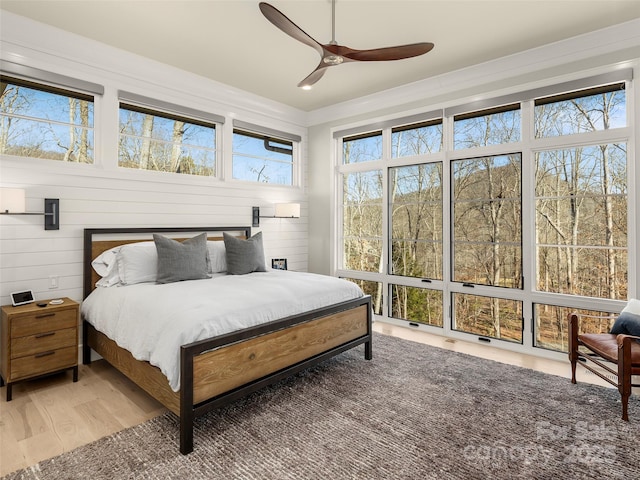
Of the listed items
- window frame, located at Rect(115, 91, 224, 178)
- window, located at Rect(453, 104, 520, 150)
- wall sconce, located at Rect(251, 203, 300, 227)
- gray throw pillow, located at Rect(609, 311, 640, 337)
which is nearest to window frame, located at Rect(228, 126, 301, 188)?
window frame, located at Rect(115, 91, 224, 178)

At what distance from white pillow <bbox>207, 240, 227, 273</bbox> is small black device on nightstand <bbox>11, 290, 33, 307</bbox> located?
1473 millimetres

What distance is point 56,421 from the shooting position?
2320 millimetres

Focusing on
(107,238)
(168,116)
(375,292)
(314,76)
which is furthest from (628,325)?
(168,116)

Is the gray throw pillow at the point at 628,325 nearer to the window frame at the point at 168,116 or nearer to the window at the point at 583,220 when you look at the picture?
the window at the point at 583,220

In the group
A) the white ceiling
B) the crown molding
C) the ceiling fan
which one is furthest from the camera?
the crown molding

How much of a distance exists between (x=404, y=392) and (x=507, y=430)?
0.71 metres

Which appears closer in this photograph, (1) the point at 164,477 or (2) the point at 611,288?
(1) the point at 164,477

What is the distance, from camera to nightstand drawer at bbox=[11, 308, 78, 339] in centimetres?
260

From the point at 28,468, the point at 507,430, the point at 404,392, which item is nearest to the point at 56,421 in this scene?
the point at 28,468

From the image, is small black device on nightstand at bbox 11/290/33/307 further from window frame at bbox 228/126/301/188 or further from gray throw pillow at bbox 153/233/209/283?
window frame at bbox 228/126/301/188

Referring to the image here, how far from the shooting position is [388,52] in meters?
2.63

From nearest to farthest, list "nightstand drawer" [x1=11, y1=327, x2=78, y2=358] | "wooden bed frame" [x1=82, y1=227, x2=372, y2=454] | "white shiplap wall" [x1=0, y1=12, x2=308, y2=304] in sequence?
"wooden bed frame" [x1=82, y1=227, x2=372, y2=454]
"nightstand drawer" [x1=11, y1=327, x2=78, y2=358]
"white shiplap wall" [x1=0, y1=12, x2=308, y2=304]

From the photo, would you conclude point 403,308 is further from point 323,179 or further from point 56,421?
point 56,421

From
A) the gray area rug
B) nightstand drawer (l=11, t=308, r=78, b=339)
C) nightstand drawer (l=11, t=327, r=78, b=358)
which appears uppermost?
nightstand drawer (l=11, t=308, r=78, b=339)
